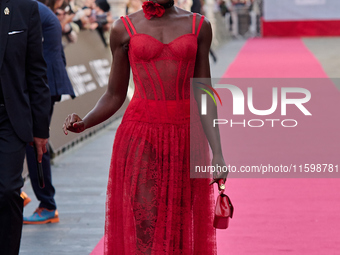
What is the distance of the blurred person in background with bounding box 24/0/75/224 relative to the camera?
537cm

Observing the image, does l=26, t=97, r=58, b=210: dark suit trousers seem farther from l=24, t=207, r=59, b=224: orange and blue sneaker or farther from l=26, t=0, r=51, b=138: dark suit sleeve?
l=26, t=0, r=51, b=138: dark suit sleeve

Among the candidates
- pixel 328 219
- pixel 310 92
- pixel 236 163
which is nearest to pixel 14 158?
pixel 328 219

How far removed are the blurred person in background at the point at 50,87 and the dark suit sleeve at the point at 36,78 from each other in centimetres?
158

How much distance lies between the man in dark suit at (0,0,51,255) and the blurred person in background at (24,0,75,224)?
163 cm

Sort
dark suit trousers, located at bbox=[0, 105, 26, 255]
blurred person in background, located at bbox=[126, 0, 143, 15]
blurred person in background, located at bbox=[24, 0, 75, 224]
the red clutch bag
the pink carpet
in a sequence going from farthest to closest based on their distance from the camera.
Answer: blurred person in background, located at bbox=[126, 0, 143, 15] < blurred person in background, located at bbox=[24, 0, 75, 224] < the pink carpet < dark suit trousers, located at bbox=[0, 105, 26, 255] < the red clutch bag

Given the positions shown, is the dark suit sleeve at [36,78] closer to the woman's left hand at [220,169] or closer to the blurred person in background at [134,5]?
the woman's left hand at [220,169]

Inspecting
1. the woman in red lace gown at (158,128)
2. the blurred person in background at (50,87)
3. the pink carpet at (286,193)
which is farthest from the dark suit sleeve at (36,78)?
the blurred person in background at (50,87)

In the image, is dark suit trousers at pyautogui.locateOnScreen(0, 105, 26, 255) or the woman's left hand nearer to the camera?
the woman's left hand

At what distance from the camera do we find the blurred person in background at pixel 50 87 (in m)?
5.37

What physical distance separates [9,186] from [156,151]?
2.88 feet

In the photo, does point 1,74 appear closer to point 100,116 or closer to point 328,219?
point 100,116

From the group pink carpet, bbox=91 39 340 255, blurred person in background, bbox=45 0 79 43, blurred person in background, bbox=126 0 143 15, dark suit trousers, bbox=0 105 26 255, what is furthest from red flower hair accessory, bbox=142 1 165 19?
blurred person in background, bbox=126 0 143 15

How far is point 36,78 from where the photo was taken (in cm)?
379

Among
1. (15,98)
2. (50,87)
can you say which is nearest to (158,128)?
(15,98)
